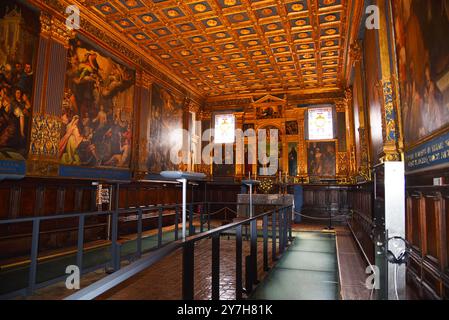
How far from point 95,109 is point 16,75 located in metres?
2.81

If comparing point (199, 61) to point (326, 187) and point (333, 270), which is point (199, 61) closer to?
point (326, 187)

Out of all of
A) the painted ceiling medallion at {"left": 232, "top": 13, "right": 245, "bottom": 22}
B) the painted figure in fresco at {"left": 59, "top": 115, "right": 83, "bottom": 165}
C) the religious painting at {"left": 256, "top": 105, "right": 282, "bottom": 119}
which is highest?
the painted ceiling medallion at {"left": 232, "top": 13, "right": 245, "bottom": 22}

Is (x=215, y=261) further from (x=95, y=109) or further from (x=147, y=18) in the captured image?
(x=147, y=18)

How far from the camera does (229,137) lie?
59.9 ft

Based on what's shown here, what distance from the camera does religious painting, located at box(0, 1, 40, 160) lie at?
715cm

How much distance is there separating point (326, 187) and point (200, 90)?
29.6 feet

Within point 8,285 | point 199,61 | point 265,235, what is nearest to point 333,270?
point 265,235

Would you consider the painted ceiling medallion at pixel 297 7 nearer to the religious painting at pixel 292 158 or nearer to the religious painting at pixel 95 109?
the religious painting at pixel 95 109

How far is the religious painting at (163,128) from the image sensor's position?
13.3 meters

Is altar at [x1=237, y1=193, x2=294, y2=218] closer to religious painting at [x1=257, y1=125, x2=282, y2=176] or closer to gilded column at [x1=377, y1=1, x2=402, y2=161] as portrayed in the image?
religious painting at [x1=257, y1=125, x2=282, y2=176]

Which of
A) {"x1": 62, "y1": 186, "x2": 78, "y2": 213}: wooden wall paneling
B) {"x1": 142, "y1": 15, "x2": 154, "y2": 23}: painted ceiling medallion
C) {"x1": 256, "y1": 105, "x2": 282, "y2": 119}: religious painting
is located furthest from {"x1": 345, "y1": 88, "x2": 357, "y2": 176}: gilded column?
{"x1": 62, "y1": 186, "x2": 78, "y2": 213}: wooden wall paneling

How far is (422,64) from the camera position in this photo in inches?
156

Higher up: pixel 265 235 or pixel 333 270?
pixel 265 235

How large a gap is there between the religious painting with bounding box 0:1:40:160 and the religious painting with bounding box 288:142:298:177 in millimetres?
12709
